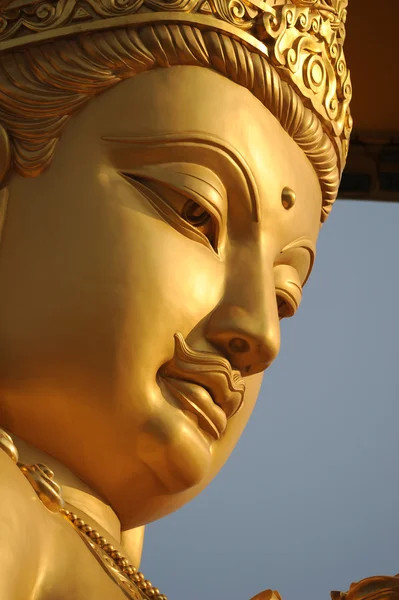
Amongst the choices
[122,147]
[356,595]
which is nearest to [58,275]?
[122,147]

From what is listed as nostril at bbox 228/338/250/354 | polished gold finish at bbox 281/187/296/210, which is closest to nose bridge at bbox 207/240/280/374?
nostril at bbox 228/338/250/354

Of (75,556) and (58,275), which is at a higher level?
(58,275)

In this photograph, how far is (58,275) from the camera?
1.95 meters

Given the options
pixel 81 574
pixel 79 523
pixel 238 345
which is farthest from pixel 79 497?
pixel 238 345

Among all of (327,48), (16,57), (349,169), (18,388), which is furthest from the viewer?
(349,169)

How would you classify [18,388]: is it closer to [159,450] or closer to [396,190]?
[159,450]

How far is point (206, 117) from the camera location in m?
2.07

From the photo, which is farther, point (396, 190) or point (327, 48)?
point (396, 190)

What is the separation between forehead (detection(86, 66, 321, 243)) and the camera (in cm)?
205

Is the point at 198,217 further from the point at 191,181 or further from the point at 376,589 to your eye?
the point at 376,589

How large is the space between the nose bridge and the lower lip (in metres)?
0.07

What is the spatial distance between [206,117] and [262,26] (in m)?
0.21

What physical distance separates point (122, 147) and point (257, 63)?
28 centimetres

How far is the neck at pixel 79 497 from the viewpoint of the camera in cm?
194
